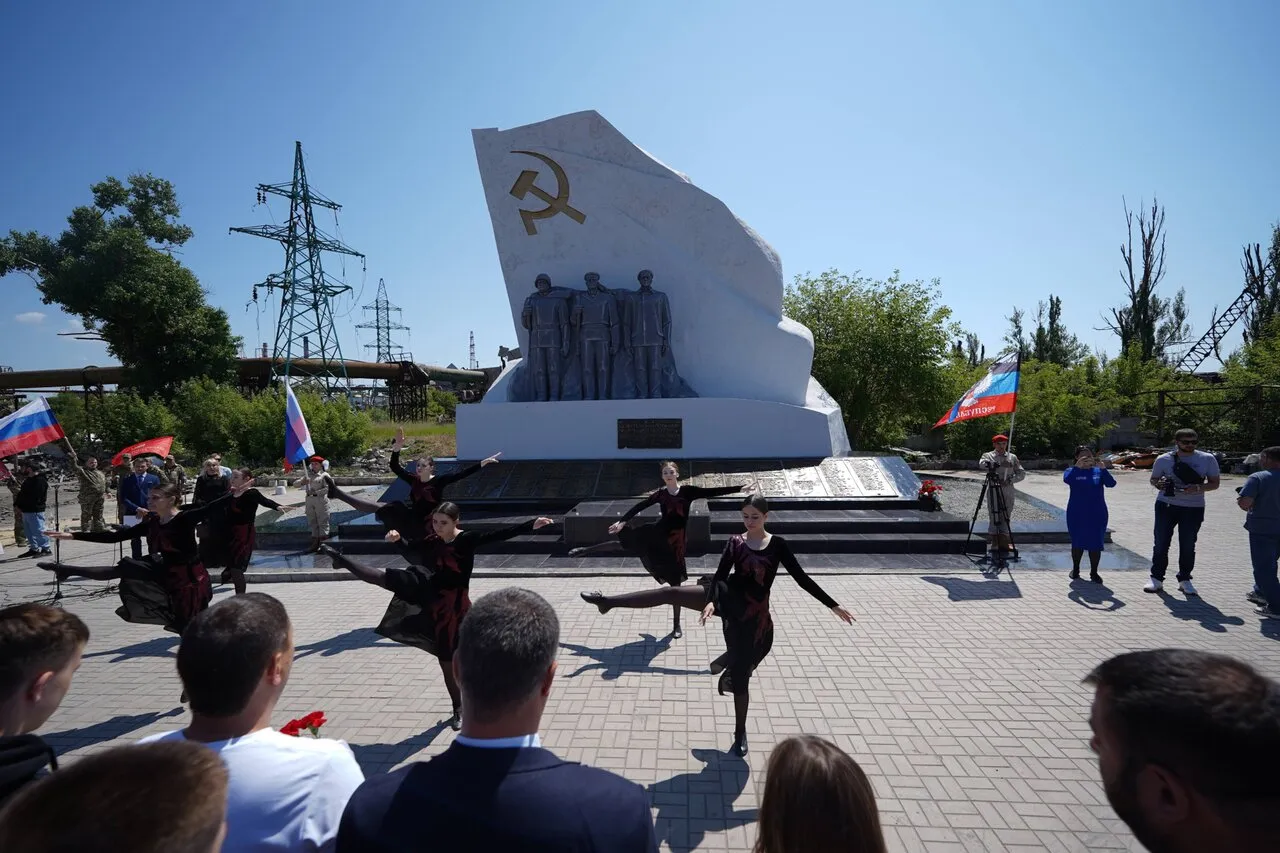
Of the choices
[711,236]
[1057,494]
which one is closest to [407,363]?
[711,236]

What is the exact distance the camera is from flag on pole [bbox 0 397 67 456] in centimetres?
772

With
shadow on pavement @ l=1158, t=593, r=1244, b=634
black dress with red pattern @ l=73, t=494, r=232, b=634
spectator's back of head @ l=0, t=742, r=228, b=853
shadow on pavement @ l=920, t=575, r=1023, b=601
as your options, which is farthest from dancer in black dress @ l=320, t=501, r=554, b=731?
shadow on pavement @ l=1158, t=593, r=1244, b=634

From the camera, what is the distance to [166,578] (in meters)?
5.26

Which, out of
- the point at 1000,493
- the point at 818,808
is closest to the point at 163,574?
the point at 818,808

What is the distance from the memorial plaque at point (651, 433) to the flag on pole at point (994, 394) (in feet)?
18.1

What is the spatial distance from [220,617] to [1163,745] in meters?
2.56

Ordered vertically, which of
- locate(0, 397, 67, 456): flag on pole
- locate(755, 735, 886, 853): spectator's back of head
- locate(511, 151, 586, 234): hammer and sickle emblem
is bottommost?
locate(755, 735, 886, 853): spectator's back of head

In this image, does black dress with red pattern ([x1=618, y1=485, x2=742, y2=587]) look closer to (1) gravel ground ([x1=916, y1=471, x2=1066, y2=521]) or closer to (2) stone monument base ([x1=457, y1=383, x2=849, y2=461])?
(1) gravel ground ([x1=916, y1=471, x2=1066, y2=521])

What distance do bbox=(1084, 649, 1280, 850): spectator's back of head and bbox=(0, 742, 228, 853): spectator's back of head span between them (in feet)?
5.77

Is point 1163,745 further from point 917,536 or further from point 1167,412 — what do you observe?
point 1167,412

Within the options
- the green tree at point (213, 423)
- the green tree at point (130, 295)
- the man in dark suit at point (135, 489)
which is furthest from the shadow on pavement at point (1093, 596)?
the green tree at point (130, 295)

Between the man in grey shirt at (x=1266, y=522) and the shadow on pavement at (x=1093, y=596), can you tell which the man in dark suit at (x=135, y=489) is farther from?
the man in grey shirt at (x=1266, y=522)

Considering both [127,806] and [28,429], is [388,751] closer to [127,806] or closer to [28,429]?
[127,806]

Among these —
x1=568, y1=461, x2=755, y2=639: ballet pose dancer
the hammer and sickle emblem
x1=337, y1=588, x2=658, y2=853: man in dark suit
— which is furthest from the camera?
the hammer and sickle emblem
